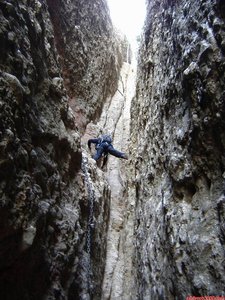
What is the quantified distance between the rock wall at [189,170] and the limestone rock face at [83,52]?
448 cm

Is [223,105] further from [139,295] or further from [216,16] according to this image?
[139,295]

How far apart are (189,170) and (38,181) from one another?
2.07m

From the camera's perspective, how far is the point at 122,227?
7.82 metres

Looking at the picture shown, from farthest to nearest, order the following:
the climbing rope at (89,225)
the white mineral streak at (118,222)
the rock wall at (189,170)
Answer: the white mineral streak at (118,222) < the climbing rope at (89,225) < the rock wall at (189,170)

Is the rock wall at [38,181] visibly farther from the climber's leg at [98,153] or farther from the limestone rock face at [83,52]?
the limestone rock face at [83,52]

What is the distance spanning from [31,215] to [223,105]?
254 cm

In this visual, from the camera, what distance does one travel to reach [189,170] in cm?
377

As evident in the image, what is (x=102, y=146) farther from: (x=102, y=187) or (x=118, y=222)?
(x=118, y=222)

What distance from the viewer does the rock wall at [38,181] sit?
3.05m

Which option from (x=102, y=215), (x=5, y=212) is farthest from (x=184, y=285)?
(x=102, y=215)

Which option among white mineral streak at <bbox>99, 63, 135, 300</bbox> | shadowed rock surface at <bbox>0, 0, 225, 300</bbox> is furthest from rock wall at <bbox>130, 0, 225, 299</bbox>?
white mineral streak at <bbox>99, 63, 135, 300</bbox>

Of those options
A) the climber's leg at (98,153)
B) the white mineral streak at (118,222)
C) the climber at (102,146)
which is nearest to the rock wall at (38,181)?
the white mineral streak at (118,222)

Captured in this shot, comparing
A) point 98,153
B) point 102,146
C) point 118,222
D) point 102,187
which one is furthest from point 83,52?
point 118,222

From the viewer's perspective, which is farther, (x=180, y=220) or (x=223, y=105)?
(x=180, y=220)
